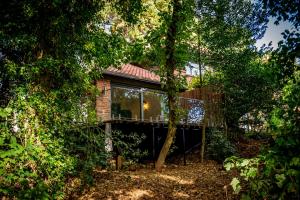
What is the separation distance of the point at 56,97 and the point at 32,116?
87cm

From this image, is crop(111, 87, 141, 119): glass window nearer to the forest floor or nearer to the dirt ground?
the forest floor

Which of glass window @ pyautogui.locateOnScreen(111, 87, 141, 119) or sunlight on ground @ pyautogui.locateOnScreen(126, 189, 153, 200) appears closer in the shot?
sunlight on ground @ pyautogui.locateOnScreen(126, 189, 153, 200)

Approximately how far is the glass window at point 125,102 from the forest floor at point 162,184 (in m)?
3.89

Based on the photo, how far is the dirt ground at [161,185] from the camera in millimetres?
9180

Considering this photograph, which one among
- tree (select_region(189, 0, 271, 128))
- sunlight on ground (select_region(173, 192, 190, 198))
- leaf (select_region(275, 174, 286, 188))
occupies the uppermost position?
tree (select_region(189, 0, 271, 128))

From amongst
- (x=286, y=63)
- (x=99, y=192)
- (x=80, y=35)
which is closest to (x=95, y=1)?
(x=80, y=35)

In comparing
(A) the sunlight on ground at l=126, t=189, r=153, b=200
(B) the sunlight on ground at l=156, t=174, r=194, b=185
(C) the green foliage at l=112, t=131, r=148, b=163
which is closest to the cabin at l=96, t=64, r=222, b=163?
(C) the green foliage at l=112, t=131, r=148, b=163

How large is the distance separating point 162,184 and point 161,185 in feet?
0.43

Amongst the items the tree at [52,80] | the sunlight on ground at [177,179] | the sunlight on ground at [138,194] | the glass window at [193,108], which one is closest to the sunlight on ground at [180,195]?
the sunlight on ground at [138,194]

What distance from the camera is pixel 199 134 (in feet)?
59.1

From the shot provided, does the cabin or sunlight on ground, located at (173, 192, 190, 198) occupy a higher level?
the cabin

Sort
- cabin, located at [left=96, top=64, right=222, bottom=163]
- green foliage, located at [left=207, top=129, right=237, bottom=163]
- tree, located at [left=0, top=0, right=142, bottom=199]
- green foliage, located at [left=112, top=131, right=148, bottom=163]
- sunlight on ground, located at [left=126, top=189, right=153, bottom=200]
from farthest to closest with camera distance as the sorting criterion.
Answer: cabin, located at [left=96, top=64, right=222, bottom=163], green foliage, located at [left=207, top=129, right=237, bottom=163], green foliage, located at [left=112, top=131, right=148, bottom=163], sunlight on ground, located at [left=126, top=189, right=153, bottom=200], tree, located at [left=0, top=0, right=142, bottom=199]

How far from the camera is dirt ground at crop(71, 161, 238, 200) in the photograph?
30.1 feet

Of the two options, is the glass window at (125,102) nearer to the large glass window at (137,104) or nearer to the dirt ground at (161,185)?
the large glass window at (137,104)
